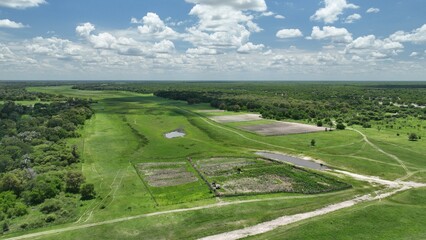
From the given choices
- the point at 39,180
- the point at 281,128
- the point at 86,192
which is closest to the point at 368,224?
the point at 86,192

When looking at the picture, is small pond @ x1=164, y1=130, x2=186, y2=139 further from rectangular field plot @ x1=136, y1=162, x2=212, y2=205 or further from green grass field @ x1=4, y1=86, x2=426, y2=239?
rectangular field plot @ x1=136, y1=162, x2=212, y2=205

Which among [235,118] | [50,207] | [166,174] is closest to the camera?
[50,207]

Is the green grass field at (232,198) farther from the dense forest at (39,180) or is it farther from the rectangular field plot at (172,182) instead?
the dense forest at (39,180)

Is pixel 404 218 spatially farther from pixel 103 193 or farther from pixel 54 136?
pixel 54 136

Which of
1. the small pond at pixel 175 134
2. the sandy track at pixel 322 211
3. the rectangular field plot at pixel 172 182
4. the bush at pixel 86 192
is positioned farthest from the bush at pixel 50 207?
the small pond at pixel 175 134

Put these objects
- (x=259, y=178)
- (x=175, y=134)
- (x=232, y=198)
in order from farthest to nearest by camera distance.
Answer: (x=175, y=134), (x=259, y=178), (x=232, y=198)

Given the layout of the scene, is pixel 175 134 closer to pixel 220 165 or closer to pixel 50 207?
pixel 220 165
